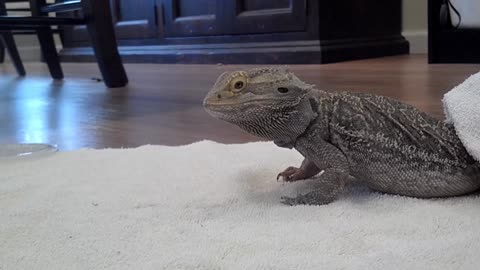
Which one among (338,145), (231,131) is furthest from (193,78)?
(338,145)

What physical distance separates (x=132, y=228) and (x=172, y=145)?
0.53 m

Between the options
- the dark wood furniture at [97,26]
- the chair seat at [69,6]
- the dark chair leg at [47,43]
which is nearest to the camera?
the dark wood furniture at [97,26]

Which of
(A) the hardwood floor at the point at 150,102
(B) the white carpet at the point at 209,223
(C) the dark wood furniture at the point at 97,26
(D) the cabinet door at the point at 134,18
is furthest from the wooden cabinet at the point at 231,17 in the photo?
(B) the white carpet at the point at 209,223

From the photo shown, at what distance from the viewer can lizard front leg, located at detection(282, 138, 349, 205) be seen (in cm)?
76

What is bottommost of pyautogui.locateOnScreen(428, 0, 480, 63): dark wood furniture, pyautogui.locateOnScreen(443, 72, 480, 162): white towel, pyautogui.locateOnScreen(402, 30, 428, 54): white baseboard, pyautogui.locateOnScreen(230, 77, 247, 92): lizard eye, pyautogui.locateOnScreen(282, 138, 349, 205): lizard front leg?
pyautogui.locateOnScreen(402, 30, 428, 54): white baseboard

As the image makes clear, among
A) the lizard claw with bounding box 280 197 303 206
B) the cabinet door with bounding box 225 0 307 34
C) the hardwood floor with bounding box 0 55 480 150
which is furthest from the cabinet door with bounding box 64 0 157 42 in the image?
the lizard claw with bounding box 280 197 303 206

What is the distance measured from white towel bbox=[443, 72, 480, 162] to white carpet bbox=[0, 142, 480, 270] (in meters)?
0.08

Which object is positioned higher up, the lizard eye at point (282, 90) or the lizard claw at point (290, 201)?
the lizard eye at point (282, 90)

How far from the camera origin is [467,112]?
797 mm

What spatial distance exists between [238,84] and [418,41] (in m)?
3.10

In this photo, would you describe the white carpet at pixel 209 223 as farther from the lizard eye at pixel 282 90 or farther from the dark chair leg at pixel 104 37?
the dark chair leg at pixel 104 37

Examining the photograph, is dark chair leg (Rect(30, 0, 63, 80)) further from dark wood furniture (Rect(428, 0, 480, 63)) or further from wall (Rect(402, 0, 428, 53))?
wall (Rect(402, 0, 428, 53))

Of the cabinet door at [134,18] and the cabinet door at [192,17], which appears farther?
the cabinet door at [134,18]

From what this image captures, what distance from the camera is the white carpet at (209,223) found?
0.58 meters
